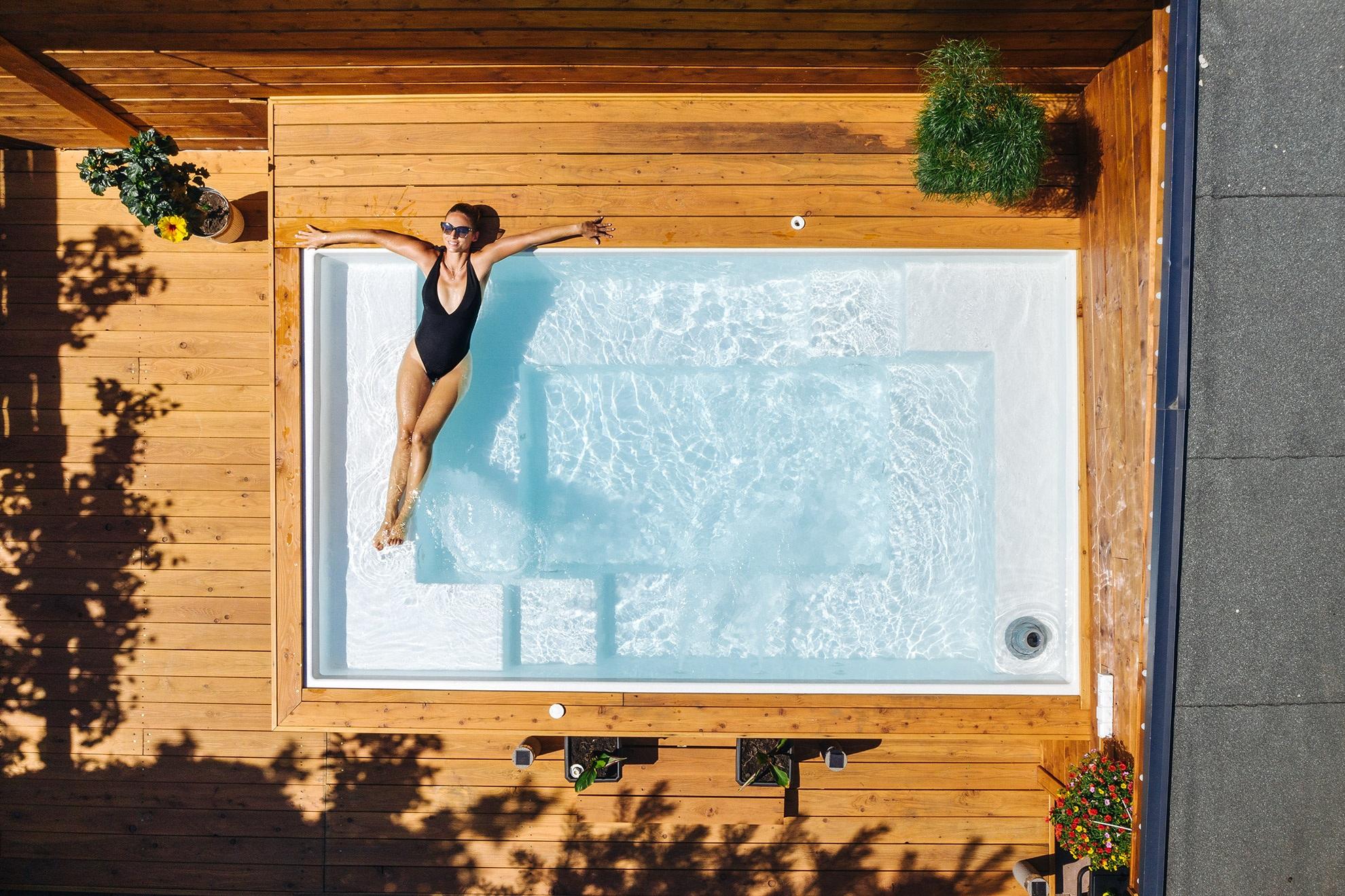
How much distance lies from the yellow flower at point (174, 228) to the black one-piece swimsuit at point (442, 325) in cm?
134

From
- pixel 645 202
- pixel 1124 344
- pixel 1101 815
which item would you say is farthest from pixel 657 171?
pixel 1101 815

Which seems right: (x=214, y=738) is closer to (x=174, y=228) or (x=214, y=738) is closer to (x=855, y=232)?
(x=174, y=228)

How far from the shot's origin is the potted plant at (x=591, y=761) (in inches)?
146

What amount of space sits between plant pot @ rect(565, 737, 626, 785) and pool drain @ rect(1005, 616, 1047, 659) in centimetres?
220

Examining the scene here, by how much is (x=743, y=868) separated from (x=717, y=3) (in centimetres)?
454

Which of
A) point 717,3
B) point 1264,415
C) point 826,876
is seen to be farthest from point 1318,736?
point 717,3

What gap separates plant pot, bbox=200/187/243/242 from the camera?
3887 mm

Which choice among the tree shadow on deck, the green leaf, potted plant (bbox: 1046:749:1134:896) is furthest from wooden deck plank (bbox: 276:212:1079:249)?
the green leaf

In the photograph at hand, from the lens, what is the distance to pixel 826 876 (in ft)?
13.6

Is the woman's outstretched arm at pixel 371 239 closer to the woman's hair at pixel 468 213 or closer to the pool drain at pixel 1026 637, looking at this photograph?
the woman's hair at pixel 468 213

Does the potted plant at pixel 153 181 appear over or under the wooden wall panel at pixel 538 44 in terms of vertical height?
under

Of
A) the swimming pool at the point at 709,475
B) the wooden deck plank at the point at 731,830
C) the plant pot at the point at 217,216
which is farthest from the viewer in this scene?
the wooden deck plank at the point at 731,830

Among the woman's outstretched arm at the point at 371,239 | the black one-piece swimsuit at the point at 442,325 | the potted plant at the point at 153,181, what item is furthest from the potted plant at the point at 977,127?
the potted plant at the point at 153,181

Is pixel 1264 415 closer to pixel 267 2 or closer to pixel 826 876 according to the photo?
pixel 826 876
